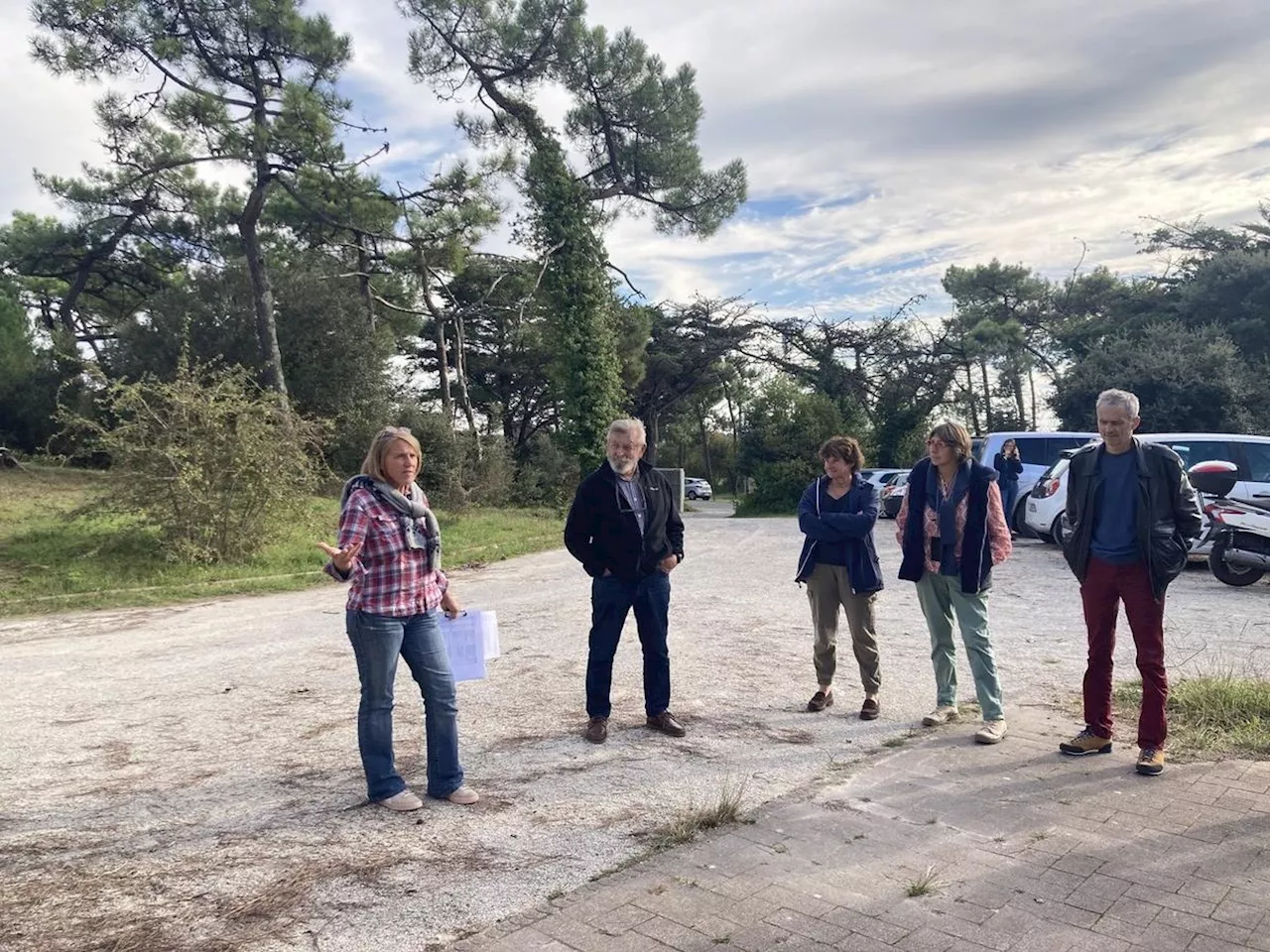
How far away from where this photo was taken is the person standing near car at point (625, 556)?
5289 millimetres

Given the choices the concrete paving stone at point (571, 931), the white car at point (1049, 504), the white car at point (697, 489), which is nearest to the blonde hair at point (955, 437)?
the concrete paving stone at point (571, 931)

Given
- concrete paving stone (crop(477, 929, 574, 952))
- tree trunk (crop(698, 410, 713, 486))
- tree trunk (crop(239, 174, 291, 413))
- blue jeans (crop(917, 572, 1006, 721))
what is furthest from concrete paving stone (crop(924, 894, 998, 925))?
tree trunk (crop(698, 410, 713, 486))

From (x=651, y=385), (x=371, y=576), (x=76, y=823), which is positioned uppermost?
(x=651, y=385)

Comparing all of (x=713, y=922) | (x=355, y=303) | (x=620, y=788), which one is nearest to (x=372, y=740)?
(x=620, y=788)

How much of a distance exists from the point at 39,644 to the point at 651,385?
29.8m

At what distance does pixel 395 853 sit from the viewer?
3.78m

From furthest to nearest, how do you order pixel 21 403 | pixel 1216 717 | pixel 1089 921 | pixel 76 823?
pixel 21 403 → pixel 1216 717 → pixel 76 823 → pixel 1089 921

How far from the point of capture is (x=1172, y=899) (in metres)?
3.31

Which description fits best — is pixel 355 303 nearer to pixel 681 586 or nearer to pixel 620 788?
pixel 681 586

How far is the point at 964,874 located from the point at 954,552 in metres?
2.23

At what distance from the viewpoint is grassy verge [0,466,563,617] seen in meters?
12.3

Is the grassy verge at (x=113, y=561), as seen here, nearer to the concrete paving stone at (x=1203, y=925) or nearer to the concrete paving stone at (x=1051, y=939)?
the concrete paving stone at (x=1051, y=939)

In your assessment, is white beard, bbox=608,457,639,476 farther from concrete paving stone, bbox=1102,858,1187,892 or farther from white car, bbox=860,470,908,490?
white car, bbox=860,470,908,490

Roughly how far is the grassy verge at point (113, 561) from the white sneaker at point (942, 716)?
9.02m
